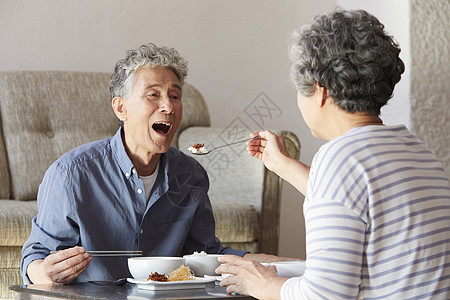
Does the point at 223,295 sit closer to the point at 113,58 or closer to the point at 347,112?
the point at 347,112

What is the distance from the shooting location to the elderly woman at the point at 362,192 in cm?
103

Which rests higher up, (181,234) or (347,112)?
(347,112)

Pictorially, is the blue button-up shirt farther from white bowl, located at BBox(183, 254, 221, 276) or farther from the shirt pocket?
white bowl, located at BBox(183, 254, 221, 276)

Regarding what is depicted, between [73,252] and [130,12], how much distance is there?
7.66 ft

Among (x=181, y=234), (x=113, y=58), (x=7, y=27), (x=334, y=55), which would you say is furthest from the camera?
(x=113, y=58)

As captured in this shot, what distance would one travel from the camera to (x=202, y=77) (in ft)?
12.1

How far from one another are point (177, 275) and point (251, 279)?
20cm

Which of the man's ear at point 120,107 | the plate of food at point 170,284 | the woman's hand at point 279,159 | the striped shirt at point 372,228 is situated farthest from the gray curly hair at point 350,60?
the man's ear at point 120,107

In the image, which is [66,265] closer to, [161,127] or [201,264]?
[201,264]

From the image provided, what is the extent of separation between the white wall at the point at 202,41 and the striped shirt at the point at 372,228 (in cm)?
257

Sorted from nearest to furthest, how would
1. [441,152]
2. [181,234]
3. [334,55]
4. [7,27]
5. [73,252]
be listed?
[334,55] < [73,252] < [181,234] < [441,152] < [7,27]

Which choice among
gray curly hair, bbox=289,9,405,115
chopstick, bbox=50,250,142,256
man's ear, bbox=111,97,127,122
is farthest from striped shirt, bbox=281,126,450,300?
man's ear, bbox=111,97,127,122

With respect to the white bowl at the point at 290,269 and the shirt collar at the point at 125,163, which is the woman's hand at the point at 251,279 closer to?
the white bowl at the point at 290,269

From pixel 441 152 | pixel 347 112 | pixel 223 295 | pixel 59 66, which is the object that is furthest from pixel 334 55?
pixel 59 66
